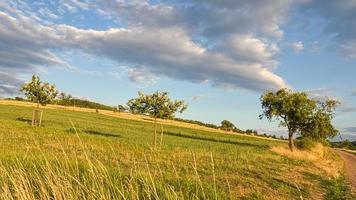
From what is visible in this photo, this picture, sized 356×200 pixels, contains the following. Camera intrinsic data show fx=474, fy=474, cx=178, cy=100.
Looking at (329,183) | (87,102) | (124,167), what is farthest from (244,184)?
(87,102)

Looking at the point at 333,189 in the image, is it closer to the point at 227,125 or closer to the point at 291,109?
the point at 291,109

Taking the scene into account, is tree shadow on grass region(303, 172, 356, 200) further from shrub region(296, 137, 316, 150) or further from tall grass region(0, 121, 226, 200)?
shrub region(296, 137, 316, 150)

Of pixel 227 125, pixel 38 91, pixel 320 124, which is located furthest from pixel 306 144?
pixel 227 125

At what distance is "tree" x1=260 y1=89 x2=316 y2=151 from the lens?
51250 millimetres

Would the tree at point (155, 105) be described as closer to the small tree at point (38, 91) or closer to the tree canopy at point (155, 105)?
the tree canopy at point (155, 105)

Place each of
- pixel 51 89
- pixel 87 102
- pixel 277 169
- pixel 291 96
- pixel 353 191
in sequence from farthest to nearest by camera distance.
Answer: pixel 87 102 < pixel 51 89 < pixel 291 96 < pixel 277 169 < pixel 353 191

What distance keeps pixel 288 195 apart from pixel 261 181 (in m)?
2.82

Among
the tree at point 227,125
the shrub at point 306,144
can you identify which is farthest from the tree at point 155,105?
the tree at point 227,125

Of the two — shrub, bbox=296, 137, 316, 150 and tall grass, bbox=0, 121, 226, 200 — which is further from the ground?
shrub, bbox=296, 137, 316, 150

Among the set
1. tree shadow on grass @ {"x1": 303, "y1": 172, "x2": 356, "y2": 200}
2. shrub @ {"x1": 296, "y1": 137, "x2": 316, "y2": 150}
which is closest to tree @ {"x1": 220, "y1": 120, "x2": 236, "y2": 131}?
shrub @ {"x1": 296, "y1": 137, "x2": 316, "y2": 150}

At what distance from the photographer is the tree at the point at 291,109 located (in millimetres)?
51250

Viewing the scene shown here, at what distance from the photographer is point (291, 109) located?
51.7m

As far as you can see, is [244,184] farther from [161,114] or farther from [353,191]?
[161,114]

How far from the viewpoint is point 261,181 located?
20.6m
